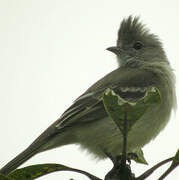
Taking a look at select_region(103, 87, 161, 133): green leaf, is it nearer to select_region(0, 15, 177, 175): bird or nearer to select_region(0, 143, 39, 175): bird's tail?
select_region(0, 15, 177, 175): bird

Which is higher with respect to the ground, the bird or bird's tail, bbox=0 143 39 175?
the bird

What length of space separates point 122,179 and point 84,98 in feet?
10.5

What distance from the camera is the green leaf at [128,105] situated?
90.0 inches

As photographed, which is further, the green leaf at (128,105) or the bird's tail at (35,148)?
the bird's tail at (35,148)

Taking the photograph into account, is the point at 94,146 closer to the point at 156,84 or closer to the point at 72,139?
the point at 72,139

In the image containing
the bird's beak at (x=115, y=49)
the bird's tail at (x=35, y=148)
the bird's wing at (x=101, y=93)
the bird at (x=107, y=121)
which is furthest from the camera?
the bird's beak at (x=115, y=49)

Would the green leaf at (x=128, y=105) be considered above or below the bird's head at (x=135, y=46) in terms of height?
below

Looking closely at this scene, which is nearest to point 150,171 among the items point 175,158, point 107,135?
point 175,158

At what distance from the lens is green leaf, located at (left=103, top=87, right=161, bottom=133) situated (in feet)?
7.50

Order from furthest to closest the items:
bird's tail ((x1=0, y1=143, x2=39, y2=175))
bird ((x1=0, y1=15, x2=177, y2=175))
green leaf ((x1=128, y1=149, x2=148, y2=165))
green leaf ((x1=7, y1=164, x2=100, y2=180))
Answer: bird ((x1=0, y1=15, x2=177, y2=175))
bird's tail ((x1=0, y1=143, x2=39, y2=175))
green leaf ((x1=128, y1=149, x2=148, y2=165))
green leaf ((x1=7, y1=164, x2=100, y2=180))

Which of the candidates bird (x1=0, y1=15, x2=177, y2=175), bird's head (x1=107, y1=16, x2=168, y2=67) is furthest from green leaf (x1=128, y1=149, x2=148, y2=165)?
bird's head (x1=107, y1=16, x2=168, y2=67)

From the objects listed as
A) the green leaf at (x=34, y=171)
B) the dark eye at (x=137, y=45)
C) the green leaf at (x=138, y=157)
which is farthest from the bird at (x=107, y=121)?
the green leaf at (x=34, y=171)

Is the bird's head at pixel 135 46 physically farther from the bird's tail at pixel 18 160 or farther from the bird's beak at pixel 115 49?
the bird's tail at pixel 18 160

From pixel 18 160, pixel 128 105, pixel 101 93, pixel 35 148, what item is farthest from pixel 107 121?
pixel 128 105
